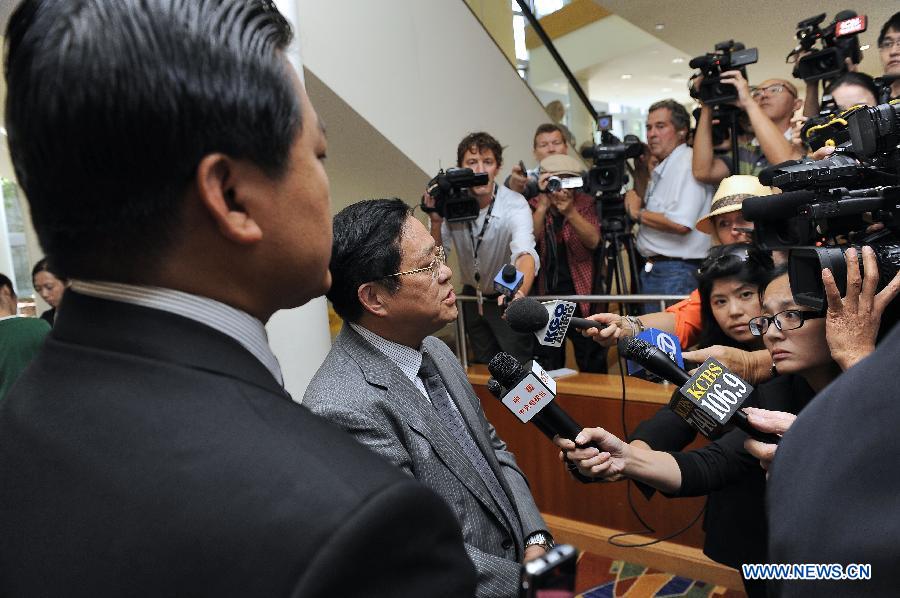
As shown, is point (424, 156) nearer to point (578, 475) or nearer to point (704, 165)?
point (704, 165)

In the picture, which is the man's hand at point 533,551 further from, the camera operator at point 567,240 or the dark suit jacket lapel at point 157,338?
the camera operator at point 567,240

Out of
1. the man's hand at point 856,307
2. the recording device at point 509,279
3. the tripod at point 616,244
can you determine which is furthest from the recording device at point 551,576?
the tripod at point 616,244

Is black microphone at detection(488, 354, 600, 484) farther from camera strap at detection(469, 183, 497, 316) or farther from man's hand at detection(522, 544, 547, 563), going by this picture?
camera strap at detection(469, 183, 497, 316)

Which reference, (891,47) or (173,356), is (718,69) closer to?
(891,47)

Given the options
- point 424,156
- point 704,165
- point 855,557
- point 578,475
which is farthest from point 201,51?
point 424,156

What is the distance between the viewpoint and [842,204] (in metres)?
1.24

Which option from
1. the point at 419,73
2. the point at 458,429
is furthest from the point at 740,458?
the point at 419,73

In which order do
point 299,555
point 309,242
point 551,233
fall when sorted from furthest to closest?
point 551,233 < point 309,242 < point 299,555

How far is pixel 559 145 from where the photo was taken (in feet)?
11.9

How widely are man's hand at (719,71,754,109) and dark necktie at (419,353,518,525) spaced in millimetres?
1891

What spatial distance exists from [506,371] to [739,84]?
1970 mm

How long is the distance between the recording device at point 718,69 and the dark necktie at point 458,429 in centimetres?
195

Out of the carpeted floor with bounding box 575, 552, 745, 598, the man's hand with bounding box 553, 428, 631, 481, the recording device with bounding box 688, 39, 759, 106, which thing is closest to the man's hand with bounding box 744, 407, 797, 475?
the man's hand with bounding box 553, 428, 631, 481

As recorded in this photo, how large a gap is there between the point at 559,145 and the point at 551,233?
0.63 metres
